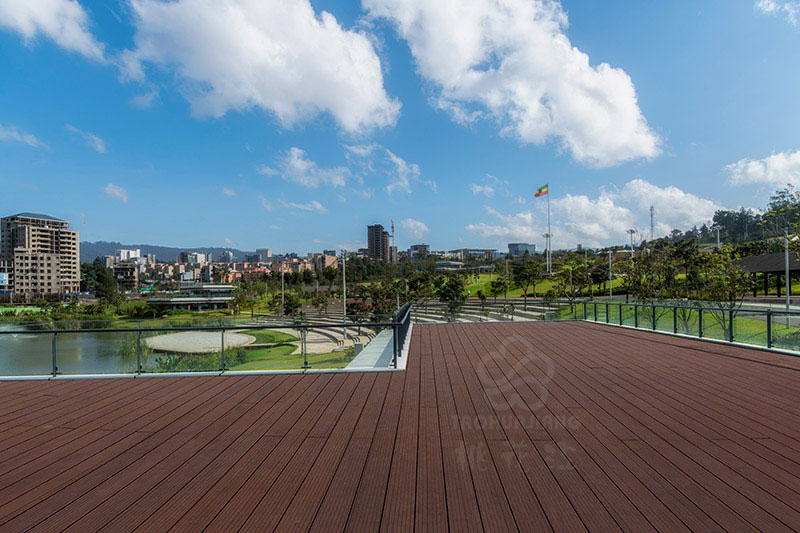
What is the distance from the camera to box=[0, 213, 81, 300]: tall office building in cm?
9400

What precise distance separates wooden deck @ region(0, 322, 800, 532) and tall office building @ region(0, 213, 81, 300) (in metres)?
119

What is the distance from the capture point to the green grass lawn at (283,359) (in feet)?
18.0

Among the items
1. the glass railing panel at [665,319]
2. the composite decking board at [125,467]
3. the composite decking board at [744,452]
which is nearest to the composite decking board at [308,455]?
the composite decking board at [125,467]

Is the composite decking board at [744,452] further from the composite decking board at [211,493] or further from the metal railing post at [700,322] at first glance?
the metal railing post at [700,322]

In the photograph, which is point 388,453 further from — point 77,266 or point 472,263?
point 77,266

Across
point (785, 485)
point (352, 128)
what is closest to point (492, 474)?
point (785, 485)

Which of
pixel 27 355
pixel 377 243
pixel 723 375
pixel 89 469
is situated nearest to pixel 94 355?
pixel 27 355

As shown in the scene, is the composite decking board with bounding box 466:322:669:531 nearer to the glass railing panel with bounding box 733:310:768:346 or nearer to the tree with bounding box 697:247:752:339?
the glass railing panel with bounding box 733:310:768:346

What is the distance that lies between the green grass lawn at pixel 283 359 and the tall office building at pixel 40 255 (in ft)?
386

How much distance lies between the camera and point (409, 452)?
278cm

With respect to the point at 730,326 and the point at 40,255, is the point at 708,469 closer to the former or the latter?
the point at 730,326

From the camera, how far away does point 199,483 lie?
239 cm

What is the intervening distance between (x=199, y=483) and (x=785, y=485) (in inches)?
147

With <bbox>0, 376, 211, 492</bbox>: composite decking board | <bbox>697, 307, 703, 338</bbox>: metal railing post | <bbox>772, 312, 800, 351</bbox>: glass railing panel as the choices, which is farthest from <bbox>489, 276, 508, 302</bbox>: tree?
<bbox>0, 376, 211, 492</bbox>: composite decking board
